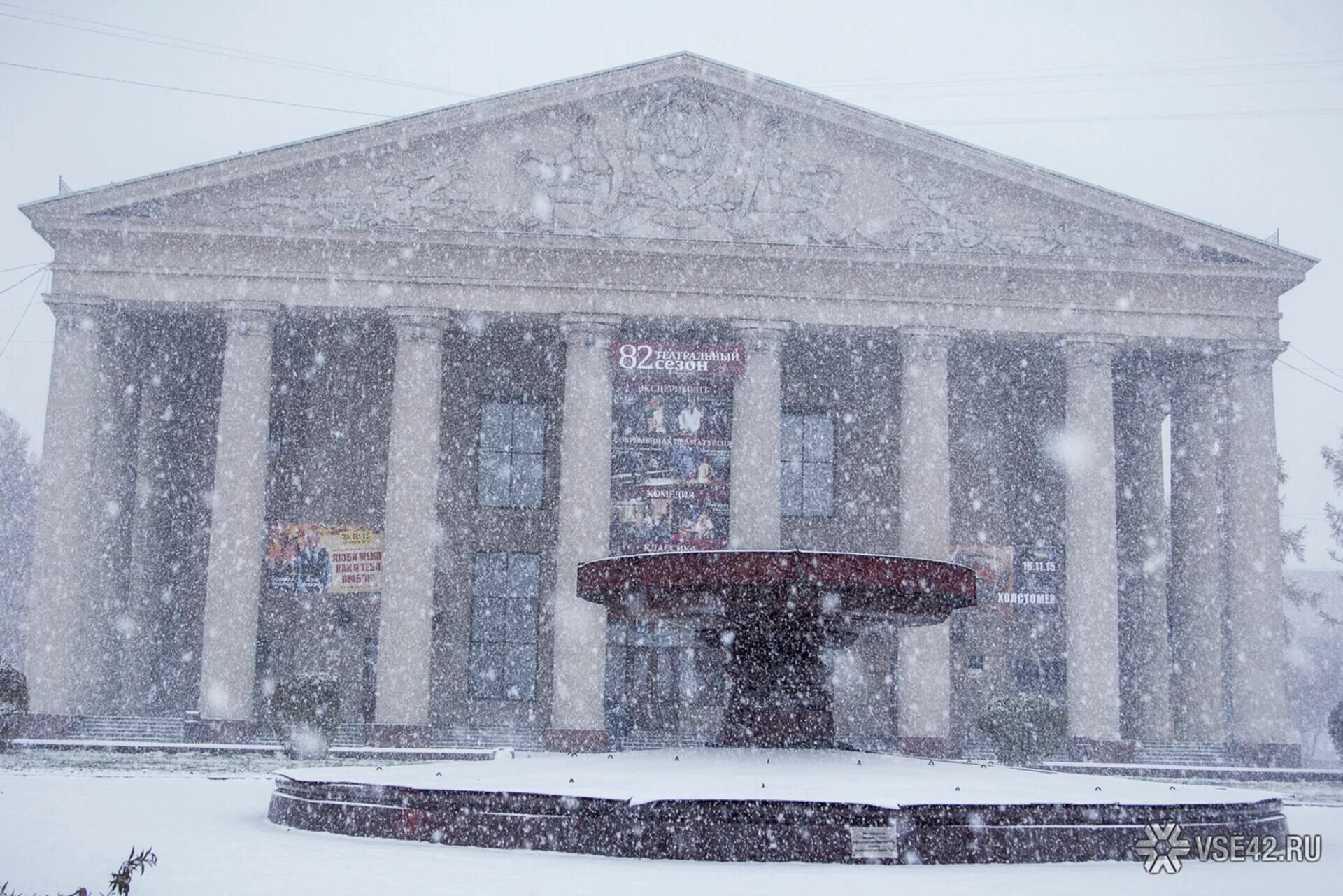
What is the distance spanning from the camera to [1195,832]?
9008mm

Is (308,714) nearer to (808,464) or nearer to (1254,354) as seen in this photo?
(808,464)

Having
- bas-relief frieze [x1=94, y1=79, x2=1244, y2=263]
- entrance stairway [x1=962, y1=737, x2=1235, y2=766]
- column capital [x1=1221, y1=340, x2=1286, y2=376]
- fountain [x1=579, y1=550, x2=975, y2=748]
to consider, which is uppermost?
bas-relief frieze [x1=94, y1=79, x2=1244, y2=263]

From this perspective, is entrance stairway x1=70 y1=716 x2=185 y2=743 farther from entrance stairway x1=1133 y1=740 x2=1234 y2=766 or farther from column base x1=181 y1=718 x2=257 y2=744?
entrance stairway x1=1133 y1=740 x2=1234 y2=766

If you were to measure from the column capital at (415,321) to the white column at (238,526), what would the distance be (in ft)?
8.08

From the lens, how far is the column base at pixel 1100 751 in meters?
25.0

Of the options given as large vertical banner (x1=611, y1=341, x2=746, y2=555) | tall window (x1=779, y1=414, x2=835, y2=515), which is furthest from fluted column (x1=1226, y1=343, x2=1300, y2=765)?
large vertical banner (x1=611, y1=341, x2=746, y2=555)

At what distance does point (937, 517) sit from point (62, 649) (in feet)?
55.6

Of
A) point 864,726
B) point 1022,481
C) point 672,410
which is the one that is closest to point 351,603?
point 672,410

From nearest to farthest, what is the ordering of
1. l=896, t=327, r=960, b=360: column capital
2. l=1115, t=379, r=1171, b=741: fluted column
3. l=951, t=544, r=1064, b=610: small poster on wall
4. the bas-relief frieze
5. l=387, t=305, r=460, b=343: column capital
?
l=387, t=305, r=460, b=343: column capital
the bas-relief frieze
l=896, t=327, r=960, b=360: column capital
l=951, t=544, r=1064, b=610: small poster on wall
l=1115, t=379, r=1171, b=741: fluted column

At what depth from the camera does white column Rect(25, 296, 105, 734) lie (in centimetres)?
2433

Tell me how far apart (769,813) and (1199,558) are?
22.5 meters

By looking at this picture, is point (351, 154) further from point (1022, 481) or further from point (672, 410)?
point (1022, 481)

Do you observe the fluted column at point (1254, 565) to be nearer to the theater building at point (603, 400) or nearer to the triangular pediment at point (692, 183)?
the theater building at point (603, 400)

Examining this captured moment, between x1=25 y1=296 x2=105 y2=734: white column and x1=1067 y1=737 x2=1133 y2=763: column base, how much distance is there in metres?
19.2
